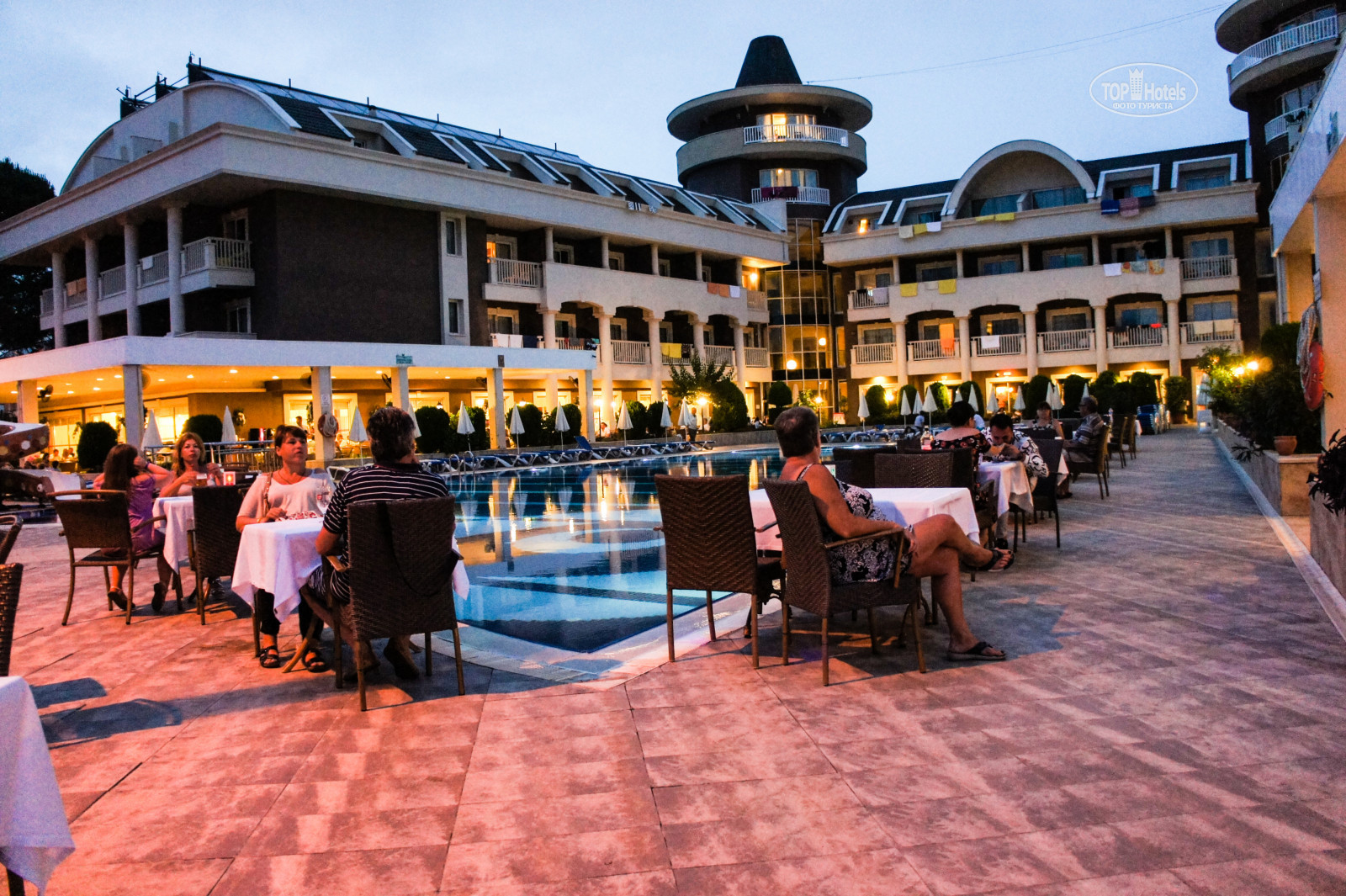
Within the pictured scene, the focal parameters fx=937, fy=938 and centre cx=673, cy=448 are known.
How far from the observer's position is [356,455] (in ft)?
89.6

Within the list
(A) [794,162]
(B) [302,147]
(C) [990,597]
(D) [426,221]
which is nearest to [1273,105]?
(A) [794,162]

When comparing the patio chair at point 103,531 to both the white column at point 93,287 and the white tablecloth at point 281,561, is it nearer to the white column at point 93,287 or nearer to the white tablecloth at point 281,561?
the white tablecloth at point 281,561

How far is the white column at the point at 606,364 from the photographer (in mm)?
36438

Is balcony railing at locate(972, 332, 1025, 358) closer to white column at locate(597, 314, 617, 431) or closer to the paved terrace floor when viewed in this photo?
white column at locate(597, 314, 617, 431)

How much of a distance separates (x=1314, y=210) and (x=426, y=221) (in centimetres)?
2657

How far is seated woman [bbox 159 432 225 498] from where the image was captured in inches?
297

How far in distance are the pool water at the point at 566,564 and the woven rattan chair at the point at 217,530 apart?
5.17 feet

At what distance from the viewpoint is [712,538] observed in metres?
4.81

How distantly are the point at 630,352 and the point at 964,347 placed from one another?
1505cm

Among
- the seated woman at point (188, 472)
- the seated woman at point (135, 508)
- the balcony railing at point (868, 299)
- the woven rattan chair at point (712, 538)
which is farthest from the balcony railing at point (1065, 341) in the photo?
the seated woman at point (135, 508)

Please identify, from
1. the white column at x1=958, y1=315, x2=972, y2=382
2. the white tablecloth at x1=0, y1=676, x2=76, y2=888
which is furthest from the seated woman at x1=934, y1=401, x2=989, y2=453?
the white column at x1=958, y1=315, x2=972, y2=382

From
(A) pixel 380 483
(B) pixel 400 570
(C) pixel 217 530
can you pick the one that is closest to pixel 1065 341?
(C) pixel 217 530

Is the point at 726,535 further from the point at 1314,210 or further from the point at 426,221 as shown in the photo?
the point at 426,221

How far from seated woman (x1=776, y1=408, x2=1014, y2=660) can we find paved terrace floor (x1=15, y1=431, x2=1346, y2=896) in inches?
12.6
